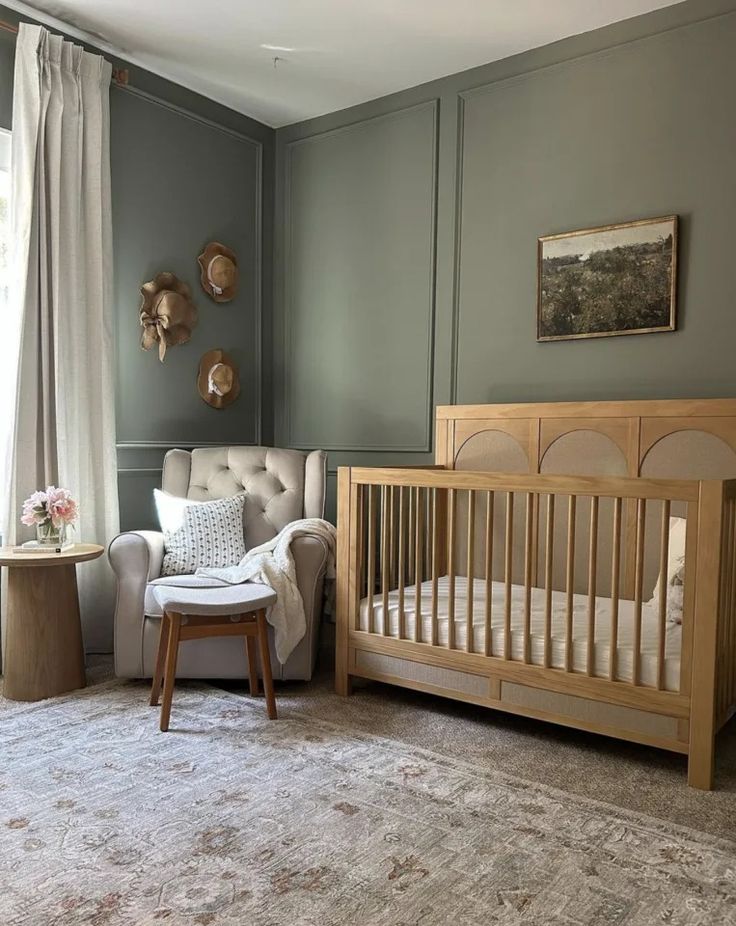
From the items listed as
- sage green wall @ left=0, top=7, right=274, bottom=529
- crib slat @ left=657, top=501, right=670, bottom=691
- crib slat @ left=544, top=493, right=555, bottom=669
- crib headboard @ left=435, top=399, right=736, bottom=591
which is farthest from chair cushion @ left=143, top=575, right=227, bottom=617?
crib slat @ left=657, top=501, right=670, bottom=691

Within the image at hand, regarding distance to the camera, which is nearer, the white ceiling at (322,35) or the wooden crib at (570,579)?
the wooden crib at (570,579)

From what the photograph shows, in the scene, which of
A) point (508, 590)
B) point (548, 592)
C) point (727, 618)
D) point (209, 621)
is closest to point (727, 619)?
point (727, 618)

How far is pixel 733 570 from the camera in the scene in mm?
2432

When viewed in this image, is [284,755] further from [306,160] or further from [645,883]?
[306,160]

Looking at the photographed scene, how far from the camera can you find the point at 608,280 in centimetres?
333

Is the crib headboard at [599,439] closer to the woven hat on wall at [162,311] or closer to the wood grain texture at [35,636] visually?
the woven hat on wall at [162,311]

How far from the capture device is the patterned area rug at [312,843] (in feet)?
5.37

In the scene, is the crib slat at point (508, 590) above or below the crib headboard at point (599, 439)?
below

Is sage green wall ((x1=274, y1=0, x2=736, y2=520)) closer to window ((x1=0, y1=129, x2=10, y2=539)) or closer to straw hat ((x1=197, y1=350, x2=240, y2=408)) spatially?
straw hat ((x1=197, y1=350, x2=240, y2=408))

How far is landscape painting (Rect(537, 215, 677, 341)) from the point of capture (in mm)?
3188

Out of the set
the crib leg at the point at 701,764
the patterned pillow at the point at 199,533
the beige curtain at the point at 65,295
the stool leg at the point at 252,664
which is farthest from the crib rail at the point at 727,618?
the beige curtain at the point at 65,295

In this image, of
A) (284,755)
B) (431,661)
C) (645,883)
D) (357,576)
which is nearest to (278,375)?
(357,576)

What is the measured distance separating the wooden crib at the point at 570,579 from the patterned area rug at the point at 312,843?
361 mm

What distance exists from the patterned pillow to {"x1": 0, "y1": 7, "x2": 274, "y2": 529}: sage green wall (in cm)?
44
